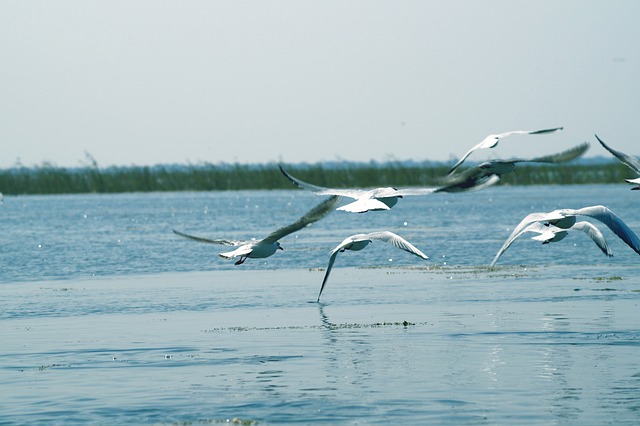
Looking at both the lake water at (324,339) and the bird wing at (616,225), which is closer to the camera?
the lake water at (324,339)

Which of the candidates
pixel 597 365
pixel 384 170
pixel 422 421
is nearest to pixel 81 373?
pixel 422 421

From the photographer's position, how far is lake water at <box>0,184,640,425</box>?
13.6m

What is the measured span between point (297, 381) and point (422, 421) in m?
2.53

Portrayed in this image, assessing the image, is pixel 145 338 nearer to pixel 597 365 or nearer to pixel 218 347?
pixel 218 347

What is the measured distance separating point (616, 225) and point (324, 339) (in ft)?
14.9

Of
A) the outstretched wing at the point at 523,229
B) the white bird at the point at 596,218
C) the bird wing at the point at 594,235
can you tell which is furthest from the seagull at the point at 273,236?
the bird wing at the point at 594,235

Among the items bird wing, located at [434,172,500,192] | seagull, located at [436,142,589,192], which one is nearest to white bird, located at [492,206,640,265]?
seagull, located at [436,142,589,192]

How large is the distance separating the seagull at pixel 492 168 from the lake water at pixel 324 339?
2260 mm

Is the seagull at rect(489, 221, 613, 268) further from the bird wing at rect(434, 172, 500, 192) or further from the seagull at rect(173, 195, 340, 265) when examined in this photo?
the bird wing at rect(434, 172, 500, 192)

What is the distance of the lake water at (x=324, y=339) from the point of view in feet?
44.8

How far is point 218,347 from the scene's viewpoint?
57.8 feet

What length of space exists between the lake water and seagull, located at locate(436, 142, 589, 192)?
2.26m

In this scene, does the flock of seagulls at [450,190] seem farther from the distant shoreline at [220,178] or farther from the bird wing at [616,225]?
the distant shoreline at [220,178]

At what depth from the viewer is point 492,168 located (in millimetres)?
15508
